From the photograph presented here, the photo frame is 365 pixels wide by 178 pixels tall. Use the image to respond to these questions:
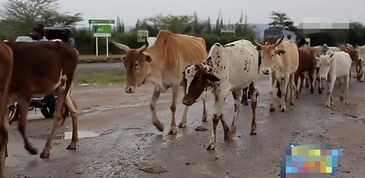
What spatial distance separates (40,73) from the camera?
7.48m

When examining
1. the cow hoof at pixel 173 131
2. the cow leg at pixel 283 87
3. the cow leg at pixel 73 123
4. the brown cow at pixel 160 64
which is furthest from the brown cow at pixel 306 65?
the cow leg at pixel 73 123

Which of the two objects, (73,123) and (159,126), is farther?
(159,126)

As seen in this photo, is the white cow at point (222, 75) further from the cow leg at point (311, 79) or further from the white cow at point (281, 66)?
the cow leg at point (311, 79)

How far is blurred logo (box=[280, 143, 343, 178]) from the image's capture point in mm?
2852

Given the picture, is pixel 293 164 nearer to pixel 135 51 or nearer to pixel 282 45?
pixel 135 51

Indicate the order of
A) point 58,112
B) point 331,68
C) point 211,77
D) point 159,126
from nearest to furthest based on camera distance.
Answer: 1. point 58,112
2. point 211,77
3. point 159,126
4. point 331,68

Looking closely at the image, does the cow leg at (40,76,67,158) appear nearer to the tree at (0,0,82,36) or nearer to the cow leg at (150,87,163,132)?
the cow leg at (150,87,163,132)

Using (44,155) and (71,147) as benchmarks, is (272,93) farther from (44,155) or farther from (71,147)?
(44,155)

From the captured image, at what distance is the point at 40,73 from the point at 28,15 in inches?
1411

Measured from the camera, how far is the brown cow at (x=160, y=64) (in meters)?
9.20

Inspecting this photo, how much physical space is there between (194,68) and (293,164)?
5499 mm

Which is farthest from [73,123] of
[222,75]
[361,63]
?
[361,63]

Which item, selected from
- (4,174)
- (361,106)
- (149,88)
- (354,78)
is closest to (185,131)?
(4,174)

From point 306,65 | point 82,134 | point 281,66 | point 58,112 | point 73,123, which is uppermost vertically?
point 281,66
